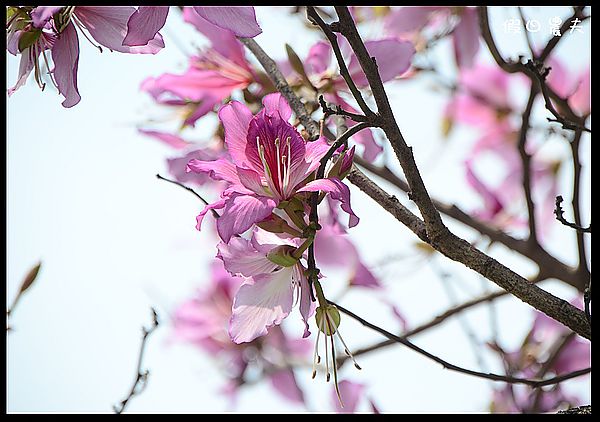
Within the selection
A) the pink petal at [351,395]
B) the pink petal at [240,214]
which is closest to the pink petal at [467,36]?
the pink petal at [351,395]

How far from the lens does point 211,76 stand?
0.99 metres

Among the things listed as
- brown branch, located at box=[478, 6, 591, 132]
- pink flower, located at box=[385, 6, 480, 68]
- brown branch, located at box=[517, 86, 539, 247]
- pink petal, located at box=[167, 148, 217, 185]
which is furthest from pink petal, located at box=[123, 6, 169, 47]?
pink flower, located at box=[385, 6, 480, 68]

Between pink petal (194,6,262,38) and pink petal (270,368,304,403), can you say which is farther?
pink petal (270,368,304,403)

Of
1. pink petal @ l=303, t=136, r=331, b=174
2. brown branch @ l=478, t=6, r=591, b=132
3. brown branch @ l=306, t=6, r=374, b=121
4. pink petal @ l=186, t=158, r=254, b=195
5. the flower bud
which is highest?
brown branch @ l=478, t=6, r=591, b=132

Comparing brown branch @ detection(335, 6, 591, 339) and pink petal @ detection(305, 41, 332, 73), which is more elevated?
brown branch @ detection(335, 6, 591, 339)

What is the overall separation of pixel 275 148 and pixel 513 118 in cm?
120

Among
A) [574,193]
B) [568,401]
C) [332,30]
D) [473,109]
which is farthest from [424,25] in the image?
[332,30]

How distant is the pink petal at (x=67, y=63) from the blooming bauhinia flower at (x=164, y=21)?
67 mm

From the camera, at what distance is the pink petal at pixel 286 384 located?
4.75 feet

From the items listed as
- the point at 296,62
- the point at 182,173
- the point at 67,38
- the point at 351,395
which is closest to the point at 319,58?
the point at 296,62

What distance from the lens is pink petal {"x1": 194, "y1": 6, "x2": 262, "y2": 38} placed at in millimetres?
675

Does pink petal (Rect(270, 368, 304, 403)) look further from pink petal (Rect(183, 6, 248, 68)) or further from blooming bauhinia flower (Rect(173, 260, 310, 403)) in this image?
pink petal (Rect(183, 6, 248, 68))

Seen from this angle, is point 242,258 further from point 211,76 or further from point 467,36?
point 467,36

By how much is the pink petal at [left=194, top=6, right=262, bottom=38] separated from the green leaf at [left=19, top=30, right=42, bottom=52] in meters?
0.14
